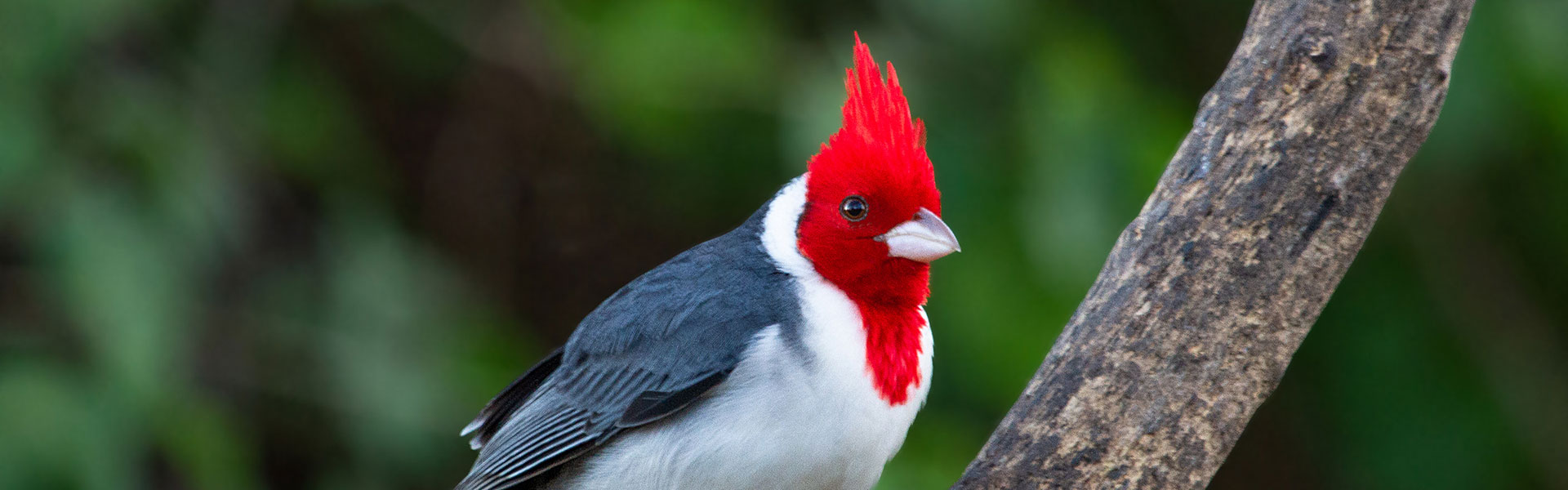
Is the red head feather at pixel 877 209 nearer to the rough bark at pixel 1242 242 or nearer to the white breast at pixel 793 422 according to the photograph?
the white breast at pixel 793 422

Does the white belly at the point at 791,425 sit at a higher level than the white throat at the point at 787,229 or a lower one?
lower

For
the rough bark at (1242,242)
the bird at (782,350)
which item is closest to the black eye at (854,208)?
the bird at (782,350)

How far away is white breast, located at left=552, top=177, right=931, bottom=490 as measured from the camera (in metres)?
2.56

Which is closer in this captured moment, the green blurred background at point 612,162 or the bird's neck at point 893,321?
the bird's neck at point 893,321

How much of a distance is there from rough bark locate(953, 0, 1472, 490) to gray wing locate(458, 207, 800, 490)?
0.61 m

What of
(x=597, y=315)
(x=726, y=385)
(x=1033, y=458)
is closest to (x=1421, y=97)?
(x=1033, y=458)

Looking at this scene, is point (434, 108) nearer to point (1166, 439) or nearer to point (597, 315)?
point (597, 315)

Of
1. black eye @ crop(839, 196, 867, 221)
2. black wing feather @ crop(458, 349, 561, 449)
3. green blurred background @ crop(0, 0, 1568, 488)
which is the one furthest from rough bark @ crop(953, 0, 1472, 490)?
black wing feather @ crop(458, 349, 561, 449)

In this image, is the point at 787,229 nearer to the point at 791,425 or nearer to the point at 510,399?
the point at 791,425

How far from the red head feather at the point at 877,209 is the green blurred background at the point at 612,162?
0.89 meters

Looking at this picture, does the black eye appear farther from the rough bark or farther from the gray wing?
the rough bark

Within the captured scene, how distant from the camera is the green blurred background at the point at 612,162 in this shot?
3758 millimetres

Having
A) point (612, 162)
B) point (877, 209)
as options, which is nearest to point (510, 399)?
point (877, 209)

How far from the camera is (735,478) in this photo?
102 inches
